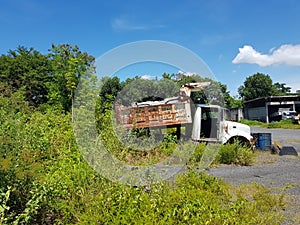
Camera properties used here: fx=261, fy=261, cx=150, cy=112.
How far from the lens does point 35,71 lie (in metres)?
21.9

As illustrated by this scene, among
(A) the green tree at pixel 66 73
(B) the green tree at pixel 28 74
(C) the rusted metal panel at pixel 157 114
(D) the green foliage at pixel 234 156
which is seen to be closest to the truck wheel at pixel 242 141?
(D) the green foliage at pixel 234 156

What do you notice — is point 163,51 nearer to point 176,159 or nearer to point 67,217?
point 67,217

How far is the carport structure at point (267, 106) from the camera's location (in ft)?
85.9

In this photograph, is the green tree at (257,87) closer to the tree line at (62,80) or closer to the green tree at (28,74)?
the tree line at (62,80)

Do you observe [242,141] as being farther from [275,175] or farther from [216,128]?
[275,175]

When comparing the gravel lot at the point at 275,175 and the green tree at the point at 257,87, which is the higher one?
the green tree at the point at 257,87

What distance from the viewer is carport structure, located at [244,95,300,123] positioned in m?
26.2

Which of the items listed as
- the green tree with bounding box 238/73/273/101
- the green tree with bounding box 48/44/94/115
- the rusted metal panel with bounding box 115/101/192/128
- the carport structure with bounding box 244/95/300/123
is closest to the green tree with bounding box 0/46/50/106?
the green tree with bounding box 48/44/94/115

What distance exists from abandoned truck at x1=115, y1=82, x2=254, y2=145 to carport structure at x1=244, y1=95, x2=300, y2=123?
784 inches

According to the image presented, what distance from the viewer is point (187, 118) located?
25.9 ft

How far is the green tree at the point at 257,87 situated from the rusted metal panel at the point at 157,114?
151 feet

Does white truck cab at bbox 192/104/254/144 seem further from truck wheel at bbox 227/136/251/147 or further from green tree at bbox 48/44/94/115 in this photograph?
green tree at bbox 48/44/94/115

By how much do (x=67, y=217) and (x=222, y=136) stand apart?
6.31 m

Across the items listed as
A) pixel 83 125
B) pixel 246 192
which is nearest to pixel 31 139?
pixel 83 125
